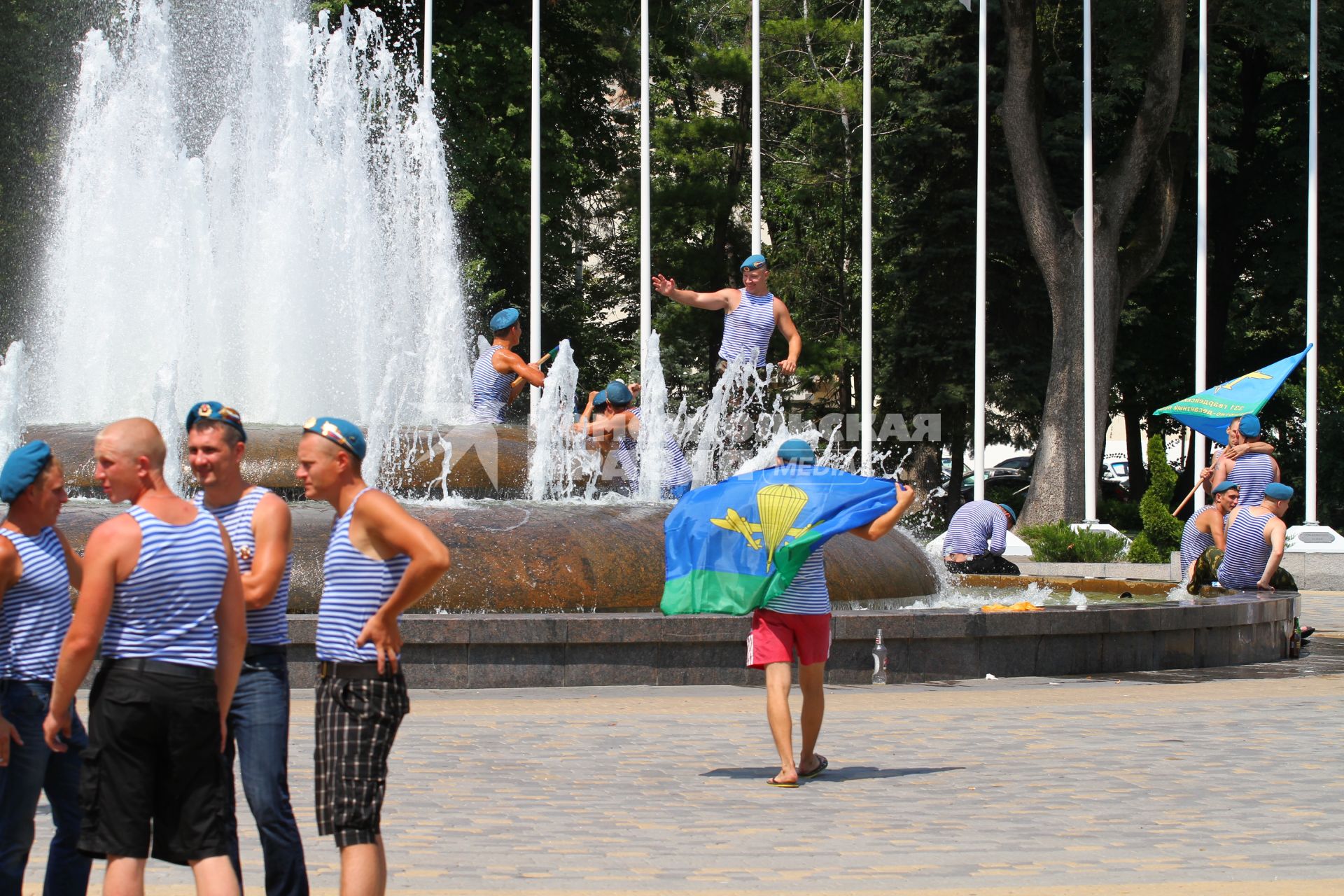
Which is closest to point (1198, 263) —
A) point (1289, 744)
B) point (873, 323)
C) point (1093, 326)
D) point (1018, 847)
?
point (1093, 326)

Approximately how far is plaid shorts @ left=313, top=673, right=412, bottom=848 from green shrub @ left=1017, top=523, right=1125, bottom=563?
20069mm

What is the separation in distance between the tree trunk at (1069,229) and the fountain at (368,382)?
4440 millimetres

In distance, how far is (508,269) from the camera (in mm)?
36250

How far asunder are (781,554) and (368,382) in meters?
11.3

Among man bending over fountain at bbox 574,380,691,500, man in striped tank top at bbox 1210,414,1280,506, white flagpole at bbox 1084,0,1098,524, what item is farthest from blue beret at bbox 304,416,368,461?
white flagpole at bbox 1084,0,1098,524

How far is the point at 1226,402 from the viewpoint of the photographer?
74.5 ft

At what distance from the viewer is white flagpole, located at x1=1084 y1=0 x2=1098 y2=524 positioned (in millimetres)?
28594

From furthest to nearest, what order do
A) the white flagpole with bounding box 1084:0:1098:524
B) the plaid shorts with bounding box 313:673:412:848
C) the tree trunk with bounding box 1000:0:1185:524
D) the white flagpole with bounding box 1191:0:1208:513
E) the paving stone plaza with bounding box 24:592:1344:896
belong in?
the tree trunk with bounding box 1000:0:1185:524
the white flagpole with bounding box 1191:0:1208:513
the white flagpole with bounding box 1084:0:1098:524
the paving stone plaza with bounding box 24:592:1344:896
the plaid shorts with bounding box 313:673:412:848

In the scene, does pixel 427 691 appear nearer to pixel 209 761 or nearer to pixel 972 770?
A: pixel 972 770

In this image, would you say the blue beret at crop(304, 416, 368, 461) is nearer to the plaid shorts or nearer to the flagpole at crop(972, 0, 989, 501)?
the plaid shorts

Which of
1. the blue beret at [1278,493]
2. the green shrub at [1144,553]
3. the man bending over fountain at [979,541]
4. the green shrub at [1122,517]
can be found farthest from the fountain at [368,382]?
the green shrub at [1122,517]

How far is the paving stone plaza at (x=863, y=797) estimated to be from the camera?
605 centimetres

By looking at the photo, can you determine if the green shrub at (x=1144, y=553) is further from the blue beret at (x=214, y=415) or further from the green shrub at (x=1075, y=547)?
Answer: the blue beret at (x=214, y=415)

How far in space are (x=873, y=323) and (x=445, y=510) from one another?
98.5ft
